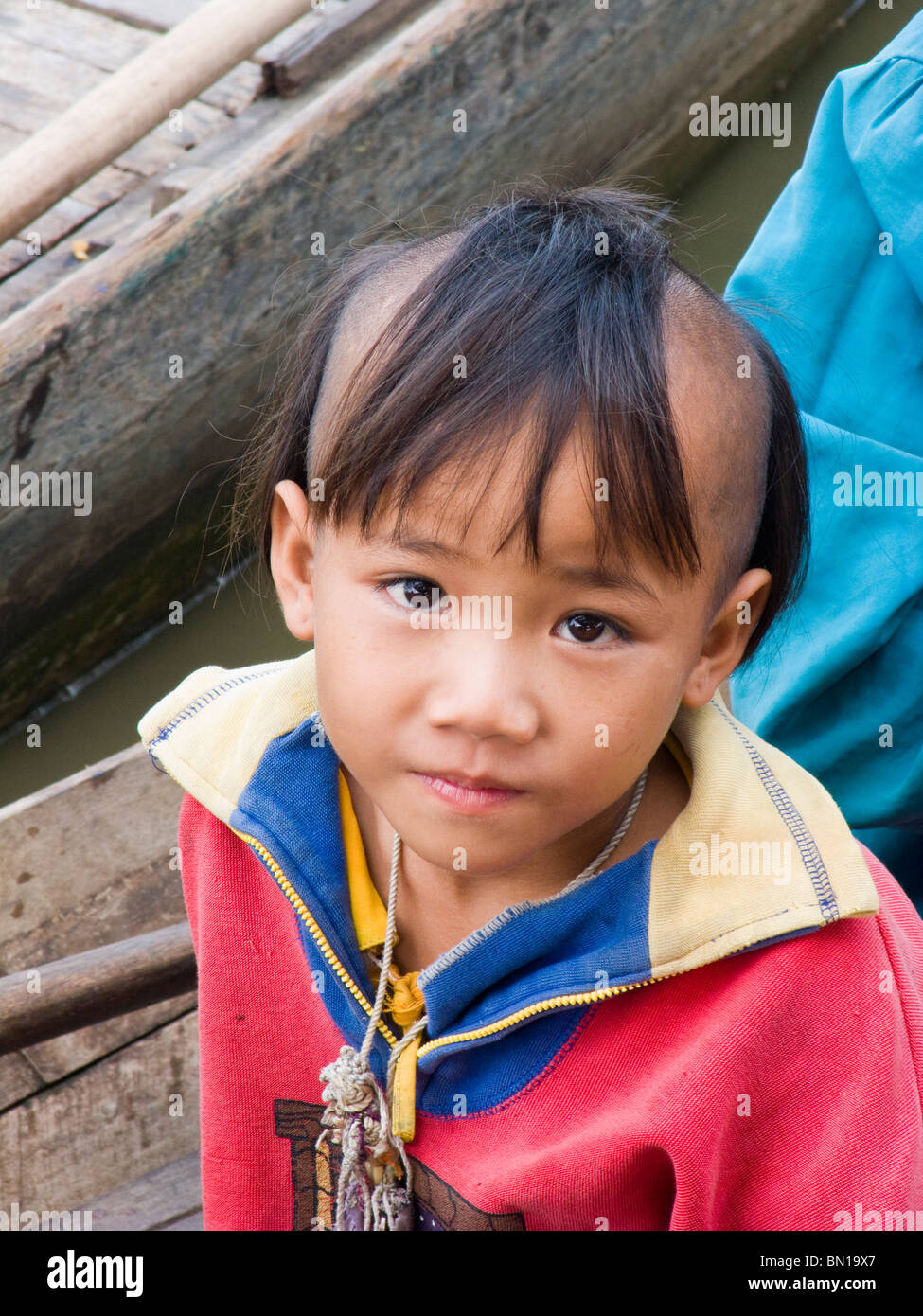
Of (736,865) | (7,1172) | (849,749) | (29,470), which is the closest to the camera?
(736,865)

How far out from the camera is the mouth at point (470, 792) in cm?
89

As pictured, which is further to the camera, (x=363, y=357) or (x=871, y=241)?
(x=871, y=241)

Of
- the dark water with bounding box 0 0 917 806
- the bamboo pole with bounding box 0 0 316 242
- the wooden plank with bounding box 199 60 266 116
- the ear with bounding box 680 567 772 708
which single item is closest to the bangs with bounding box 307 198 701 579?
the ear with bounding box 680 567 772 708

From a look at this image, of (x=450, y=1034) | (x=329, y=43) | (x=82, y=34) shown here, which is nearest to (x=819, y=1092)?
(x=450, y=1034)

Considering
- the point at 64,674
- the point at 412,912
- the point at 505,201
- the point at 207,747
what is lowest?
the point at 412,912

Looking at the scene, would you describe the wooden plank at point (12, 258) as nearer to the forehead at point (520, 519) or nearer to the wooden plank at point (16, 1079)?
the wooden plank at point (16, 1079)

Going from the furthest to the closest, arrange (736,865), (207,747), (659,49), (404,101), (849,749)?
(659,49)
(404,101)
(849,749)
(207,747)
(736,865)

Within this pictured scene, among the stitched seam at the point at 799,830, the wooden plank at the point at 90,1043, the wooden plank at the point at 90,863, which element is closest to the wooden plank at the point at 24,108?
the wooden plank at the point at 90,863

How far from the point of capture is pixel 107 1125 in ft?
6.83

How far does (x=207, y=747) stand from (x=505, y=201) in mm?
524

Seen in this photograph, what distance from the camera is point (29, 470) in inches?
109

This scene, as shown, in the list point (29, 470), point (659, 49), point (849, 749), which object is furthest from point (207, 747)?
point (659, 49)

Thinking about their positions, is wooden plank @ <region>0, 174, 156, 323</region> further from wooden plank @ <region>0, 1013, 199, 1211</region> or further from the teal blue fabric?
the teal blue fabric

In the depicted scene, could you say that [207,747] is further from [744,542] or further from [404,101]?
[404,101]
